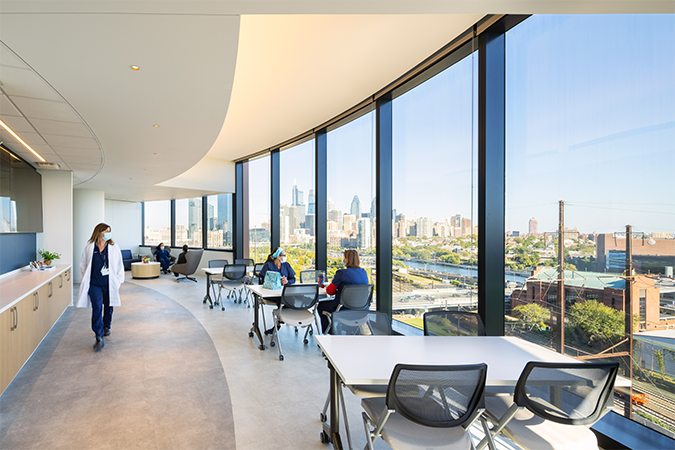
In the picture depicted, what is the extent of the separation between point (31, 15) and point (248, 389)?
3309 millimetres

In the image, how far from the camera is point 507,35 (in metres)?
3.47

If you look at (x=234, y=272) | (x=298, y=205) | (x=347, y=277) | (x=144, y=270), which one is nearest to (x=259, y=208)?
(x=298, y=205)

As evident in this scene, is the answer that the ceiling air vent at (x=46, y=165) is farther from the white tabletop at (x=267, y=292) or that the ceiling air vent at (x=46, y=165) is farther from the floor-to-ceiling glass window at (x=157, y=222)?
the floor-to-ceiling glass window at (x=157, y=222)

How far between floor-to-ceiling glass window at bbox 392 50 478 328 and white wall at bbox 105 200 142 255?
529 inches

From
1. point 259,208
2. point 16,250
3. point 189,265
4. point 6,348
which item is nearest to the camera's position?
point 6,348

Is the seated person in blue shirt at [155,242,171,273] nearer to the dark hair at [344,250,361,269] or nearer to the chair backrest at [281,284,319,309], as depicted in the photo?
the chair backrest at [281,284,319,309]

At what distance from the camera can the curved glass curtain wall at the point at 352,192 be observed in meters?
5.66

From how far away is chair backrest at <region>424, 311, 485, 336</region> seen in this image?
286 cm

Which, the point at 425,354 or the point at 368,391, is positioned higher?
the point at 425,354

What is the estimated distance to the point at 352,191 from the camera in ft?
20.2

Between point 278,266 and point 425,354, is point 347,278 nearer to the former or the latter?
point 278,266

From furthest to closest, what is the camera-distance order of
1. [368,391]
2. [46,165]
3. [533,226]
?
[46,165], [533,226], [368,391]

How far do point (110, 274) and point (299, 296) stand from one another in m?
2.64

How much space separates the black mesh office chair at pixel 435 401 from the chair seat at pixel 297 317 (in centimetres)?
247
